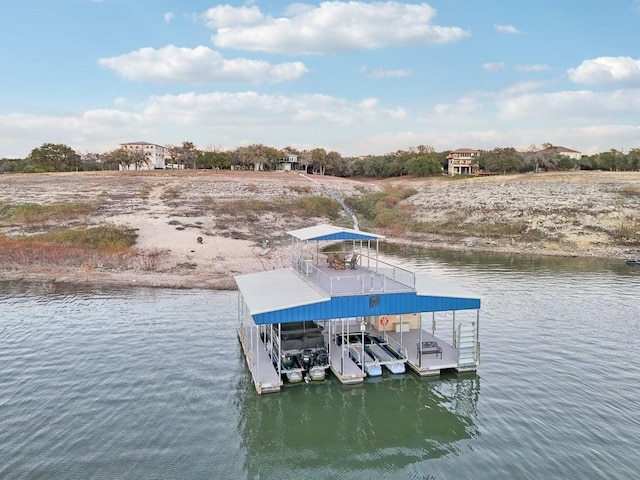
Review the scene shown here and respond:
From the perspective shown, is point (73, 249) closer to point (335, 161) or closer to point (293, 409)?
point (293, 409)

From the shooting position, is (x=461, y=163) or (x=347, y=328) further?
(x=461, y=163)

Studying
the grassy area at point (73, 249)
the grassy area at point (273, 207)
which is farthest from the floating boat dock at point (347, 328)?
the grassy area at point (273, 207)

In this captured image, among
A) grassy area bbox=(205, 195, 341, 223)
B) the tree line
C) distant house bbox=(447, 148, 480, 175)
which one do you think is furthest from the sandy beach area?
distant house bbox=(447, 148, 480, 175)

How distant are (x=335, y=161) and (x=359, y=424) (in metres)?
131

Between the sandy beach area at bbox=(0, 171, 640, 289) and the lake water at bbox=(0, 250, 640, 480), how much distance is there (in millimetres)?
14081

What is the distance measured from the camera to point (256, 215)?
220 ft

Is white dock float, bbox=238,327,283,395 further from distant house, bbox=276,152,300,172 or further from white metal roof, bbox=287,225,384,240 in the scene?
distant house, bbox=276,152,300,172

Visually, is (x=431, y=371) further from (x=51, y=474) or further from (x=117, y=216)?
(x=117, y=216)

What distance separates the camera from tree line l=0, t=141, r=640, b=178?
392 feet

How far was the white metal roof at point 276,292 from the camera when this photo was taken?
19.2 m

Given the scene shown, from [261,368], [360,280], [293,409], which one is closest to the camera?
[293,409]

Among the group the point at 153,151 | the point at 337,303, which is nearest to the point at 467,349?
the point at 337,303

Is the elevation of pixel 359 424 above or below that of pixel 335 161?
below

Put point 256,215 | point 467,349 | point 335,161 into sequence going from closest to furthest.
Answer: point 467,349 → point 256,215 → point 335,161
